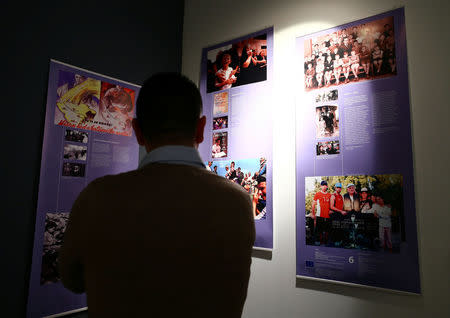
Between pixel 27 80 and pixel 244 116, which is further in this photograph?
pixel 244 116

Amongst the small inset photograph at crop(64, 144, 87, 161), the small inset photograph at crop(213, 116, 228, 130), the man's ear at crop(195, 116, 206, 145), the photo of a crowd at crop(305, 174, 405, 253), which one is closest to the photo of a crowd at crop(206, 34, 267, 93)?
the small inset photograph at crop(213, 116, 228, 130)

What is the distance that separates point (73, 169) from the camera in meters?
1.60

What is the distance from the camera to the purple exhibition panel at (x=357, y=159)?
4.27 ft

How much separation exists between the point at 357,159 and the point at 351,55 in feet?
1.73

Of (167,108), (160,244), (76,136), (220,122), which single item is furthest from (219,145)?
(160,244)

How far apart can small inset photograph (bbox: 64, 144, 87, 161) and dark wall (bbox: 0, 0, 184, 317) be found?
5.1 inches

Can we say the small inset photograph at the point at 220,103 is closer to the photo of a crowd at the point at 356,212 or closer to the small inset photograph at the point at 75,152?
the photo of a crowd at the point at 356,212

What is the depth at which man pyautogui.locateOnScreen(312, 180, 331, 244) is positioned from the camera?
4.85 feet

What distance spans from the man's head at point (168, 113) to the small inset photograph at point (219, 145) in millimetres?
1130

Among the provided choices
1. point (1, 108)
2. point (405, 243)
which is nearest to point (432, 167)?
point (405, 243)

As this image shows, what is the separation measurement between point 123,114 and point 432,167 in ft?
5.37

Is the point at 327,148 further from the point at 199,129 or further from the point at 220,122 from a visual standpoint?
the point at 199,129

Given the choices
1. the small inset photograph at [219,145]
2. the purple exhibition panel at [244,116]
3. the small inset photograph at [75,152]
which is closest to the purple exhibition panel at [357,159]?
the purple exhibition panel at [244,116]

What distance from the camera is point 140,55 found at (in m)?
2.00
